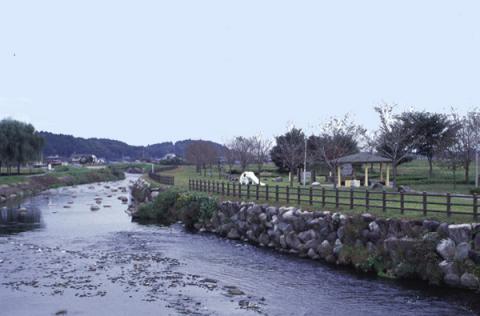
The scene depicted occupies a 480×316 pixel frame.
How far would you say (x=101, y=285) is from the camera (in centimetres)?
1988

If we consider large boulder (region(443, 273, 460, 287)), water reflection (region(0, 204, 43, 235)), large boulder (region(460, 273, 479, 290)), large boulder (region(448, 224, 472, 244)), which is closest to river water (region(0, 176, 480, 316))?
large boulder (region(460, 273, 479, 290))

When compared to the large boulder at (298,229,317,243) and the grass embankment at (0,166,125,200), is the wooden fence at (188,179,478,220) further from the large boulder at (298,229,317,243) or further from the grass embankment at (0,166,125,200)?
the grass embankment at (0,166,125,200)

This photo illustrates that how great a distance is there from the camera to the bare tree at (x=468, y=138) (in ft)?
162

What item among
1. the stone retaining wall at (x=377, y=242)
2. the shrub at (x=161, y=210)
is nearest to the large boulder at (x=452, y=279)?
A: the stone retaining wall at (x=377, y=242)

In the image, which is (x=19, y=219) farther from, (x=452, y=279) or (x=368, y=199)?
(x=452, y=279)

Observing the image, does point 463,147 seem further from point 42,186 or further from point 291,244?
point 42,186

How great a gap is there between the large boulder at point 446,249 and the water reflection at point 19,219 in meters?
24.9

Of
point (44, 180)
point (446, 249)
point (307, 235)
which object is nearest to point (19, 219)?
point (307, 235)

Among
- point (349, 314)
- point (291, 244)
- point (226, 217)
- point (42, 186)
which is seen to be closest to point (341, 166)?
point (226, 217)

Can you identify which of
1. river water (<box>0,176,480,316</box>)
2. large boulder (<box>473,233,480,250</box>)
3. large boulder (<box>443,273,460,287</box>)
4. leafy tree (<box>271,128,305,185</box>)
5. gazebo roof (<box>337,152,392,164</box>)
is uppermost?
leafy tree (<box>271,128,305,185</box>)

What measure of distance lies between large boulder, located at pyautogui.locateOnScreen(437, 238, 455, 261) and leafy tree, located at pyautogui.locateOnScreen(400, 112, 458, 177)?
38.2 metres

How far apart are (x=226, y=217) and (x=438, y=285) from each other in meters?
17.5

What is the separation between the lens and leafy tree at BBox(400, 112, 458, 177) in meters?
57.1

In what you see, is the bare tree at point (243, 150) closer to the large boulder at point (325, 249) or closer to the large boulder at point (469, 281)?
the large boulder at point (325, 249)
